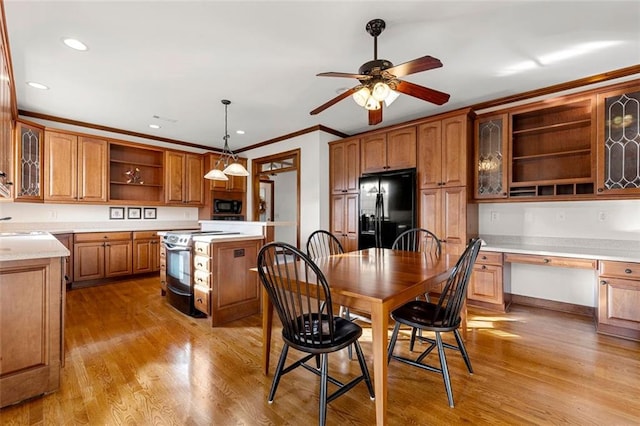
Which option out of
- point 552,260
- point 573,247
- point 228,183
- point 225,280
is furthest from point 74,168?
point 573,247

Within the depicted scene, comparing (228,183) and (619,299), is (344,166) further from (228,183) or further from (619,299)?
(619,299)

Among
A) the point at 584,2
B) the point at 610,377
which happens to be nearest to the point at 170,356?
the point at 610,377

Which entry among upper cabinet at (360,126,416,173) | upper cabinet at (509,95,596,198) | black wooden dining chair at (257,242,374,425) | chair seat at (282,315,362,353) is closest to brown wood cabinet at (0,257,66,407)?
black wooden dining chair at (257,242,374,425)

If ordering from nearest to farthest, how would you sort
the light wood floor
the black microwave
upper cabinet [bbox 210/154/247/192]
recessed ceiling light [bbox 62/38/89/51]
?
the light wood floor < recessed ceiling light [bbox 62/38/89/51] < upper cabinet [bbox 210/154/247/192] < the black microwave

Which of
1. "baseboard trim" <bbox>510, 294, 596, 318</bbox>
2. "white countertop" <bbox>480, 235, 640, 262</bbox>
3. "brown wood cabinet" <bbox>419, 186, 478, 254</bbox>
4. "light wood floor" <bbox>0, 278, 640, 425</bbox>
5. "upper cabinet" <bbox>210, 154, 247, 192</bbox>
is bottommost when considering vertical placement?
"light wood floor" <bbox>0, 278, 640, 425</bbox>

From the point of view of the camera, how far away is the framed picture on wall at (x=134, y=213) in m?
5.19

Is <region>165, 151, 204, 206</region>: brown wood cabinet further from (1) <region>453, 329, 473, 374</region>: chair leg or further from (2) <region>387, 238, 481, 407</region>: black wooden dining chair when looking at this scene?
(1) <region>453, 329, 473, 374</region>: chair leg

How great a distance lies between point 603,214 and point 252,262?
384cm

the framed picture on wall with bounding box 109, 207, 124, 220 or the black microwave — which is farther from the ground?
the black microwave

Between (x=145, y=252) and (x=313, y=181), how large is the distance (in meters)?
3.10

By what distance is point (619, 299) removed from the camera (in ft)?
8.50

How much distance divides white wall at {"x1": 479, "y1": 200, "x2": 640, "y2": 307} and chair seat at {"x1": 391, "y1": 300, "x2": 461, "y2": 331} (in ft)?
7.30

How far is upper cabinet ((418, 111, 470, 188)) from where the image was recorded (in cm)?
345

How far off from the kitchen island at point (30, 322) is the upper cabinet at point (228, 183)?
3.91 metres
